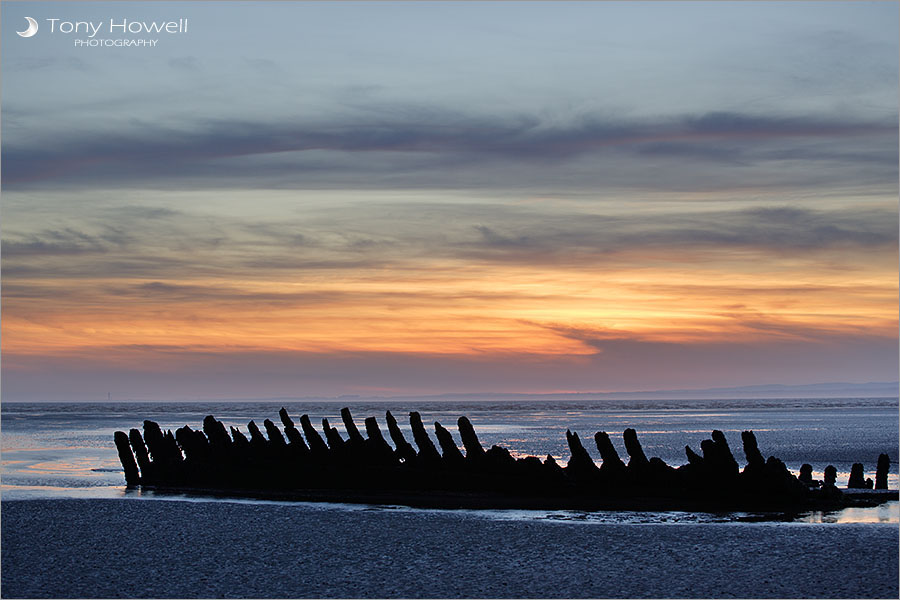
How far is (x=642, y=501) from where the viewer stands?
17203 mm

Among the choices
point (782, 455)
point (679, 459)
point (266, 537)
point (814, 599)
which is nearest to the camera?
point (814, 599)

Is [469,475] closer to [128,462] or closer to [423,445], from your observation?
[423,445]

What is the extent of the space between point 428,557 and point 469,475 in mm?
6311

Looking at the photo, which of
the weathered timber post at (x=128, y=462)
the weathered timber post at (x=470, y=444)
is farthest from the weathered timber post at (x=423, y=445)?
the weathered timber post at (x=128, y=462)

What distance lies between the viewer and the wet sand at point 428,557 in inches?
425

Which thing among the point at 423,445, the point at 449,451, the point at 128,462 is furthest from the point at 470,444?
the point at 128,462

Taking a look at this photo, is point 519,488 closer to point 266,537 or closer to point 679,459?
point 266,537

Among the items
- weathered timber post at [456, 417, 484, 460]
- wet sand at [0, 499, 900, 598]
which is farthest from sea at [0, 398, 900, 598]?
weathered timber post at [456, 417, 484, 460]

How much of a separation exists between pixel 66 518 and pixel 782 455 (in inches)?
911

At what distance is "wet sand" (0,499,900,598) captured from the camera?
35.4 ft

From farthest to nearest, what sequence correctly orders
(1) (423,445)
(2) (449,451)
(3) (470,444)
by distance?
1. (1) (423,445)
2. (2) (449,451)
3. (3) (470,444)

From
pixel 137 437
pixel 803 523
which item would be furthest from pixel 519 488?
pixel 137 437

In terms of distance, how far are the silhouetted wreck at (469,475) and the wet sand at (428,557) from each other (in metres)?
1.98

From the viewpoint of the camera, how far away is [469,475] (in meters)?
18.9
